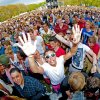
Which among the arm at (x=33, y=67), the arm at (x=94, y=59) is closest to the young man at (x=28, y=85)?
the arm at (x=33, y=67)

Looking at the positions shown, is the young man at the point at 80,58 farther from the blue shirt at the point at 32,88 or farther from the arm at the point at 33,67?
the blue shirt at the point at 32,88

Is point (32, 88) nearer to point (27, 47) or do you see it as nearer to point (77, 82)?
point (27, 47)

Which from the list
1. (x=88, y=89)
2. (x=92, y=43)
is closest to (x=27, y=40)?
(x=88, y=89)

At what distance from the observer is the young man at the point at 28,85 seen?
4.65 metres

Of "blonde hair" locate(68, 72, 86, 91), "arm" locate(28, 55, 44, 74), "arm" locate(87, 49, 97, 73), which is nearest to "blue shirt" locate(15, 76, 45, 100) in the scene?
"arm" locate(28, 55, 44, 74)

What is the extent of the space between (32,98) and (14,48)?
133 inches

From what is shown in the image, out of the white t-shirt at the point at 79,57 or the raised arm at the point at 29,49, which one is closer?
the raised arm at the point at 29,49

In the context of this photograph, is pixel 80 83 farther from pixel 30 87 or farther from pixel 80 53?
pixel 80 53

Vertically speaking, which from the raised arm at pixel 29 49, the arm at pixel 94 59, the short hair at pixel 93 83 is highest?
the raised arm at pixel 29 49

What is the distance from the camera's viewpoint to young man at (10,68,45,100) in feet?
15.3

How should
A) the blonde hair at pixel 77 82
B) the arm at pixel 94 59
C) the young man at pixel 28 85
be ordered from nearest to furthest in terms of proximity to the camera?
the blonde hair at pixel 77 82
the young man at pixel 28 85
the arm at pixel 94 59

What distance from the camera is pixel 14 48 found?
7945 millimetres

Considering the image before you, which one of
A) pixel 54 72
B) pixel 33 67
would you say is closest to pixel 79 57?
pixel 54 72

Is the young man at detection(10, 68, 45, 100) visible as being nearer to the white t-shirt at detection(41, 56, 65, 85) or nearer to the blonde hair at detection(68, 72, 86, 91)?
the white t-shirt at detection(41, 56, 65, 85)
